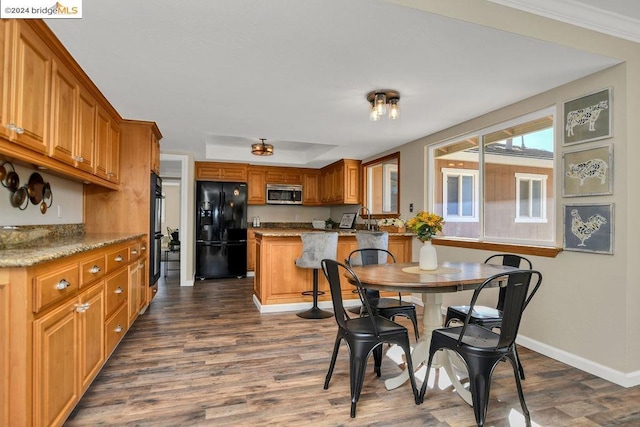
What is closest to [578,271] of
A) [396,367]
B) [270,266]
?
[396,367]

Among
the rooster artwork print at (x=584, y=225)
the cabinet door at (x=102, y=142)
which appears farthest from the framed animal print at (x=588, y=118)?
the cabinet door at (x=102, y=142)

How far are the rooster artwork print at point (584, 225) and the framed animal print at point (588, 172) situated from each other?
165 millimetres

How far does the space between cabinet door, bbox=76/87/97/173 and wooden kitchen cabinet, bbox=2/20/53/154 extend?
526 millimetres

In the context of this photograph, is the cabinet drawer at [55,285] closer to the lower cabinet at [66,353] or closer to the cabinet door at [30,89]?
the lower cabinet at [66,353]

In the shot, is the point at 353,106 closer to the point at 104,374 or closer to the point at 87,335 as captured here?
the point at 87,335

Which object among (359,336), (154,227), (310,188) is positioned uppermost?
(310,188)

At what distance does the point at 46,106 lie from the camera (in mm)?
2104

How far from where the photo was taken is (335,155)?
19.4 feet

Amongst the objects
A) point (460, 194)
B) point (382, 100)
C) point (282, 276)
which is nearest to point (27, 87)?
point (382, 100)

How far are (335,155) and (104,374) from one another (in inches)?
174

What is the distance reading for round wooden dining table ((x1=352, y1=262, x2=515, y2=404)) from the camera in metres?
2.05

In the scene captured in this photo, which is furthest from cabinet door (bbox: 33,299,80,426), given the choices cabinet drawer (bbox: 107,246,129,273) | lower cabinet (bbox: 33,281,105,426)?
cabinet drawer (bbox: 107,246,129,273)

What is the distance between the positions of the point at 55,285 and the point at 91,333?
620 millimetres

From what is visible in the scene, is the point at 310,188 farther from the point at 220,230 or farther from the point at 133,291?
the point at 133,291
